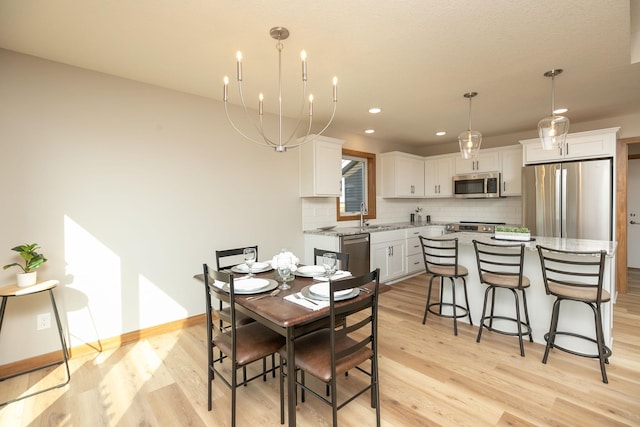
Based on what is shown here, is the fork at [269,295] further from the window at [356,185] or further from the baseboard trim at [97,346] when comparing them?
the window at [356,185]

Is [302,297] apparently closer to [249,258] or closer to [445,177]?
[249,258]

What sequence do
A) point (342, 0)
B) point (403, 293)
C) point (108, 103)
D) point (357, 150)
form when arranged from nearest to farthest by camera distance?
point (342, 0)
point (108, 103)
point (403, 293)
point (357, 150)

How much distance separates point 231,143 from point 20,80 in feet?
5.95

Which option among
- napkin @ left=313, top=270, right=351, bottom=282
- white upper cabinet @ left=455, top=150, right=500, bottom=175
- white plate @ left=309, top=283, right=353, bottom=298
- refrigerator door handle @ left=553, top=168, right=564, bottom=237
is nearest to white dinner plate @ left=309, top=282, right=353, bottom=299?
white plate @ left=309, top=283, right=353, bottom=298

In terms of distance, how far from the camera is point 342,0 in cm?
180

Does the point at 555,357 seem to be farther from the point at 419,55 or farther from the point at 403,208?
the point at 403,208

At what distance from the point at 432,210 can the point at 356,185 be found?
2068 millimetres

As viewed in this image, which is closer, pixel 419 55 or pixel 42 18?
pixel 42 18

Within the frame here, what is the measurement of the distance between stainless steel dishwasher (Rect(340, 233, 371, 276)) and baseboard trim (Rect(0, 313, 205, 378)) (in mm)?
1956

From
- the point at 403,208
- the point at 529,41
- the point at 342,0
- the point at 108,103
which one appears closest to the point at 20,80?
the point at 108,103

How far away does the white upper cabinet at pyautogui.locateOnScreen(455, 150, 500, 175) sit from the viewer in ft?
17.1

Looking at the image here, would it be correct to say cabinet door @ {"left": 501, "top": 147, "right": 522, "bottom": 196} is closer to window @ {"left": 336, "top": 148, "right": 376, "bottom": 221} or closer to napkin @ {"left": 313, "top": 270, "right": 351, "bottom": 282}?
window @ {"left": 336, "top": 148, "right": 376, "bottom": 221}

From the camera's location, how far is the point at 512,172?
5.04 metres

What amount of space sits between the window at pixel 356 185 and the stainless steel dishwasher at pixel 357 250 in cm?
76
